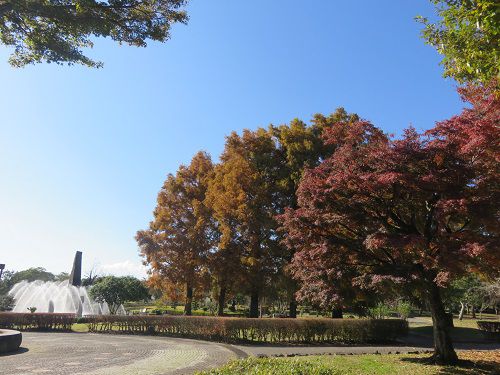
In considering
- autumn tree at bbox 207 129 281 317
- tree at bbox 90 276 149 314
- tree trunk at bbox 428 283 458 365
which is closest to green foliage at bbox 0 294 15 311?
tree at bbox 90 276 149 314

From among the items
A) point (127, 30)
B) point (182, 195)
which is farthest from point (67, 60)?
point (182, 195)

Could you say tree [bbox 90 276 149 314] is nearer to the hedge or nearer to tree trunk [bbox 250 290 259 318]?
the hedge

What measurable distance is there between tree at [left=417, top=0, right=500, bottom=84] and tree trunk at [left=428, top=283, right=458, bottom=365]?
313 inches

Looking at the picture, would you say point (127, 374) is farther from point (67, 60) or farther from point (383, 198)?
point (383, 198)

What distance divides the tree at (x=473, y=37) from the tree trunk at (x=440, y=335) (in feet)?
26.1

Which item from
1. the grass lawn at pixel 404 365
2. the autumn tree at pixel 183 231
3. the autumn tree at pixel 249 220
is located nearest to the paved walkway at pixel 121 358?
the grass lawn at pixel 404 365

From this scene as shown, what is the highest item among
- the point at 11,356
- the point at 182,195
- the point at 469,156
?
the point at 182,195

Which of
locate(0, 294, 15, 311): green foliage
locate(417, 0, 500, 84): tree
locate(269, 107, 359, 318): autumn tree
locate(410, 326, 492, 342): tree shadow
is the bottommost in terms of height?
locate(410, 326, 492, 342): tree shadow

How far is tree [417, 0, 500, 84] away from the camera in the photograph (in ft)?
17.2

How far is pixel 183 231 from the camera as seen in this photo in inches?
1134

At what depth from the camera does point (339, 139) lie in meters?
14.7

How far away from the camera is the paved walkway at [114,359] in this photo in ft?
36.9

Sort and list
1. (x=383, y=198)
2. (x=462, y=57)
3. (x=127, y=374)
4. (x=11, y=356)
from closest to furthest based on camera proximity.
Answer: (x=462, y=57), (x=127, y=374), (x=383, y=198), (x=11, y=356)

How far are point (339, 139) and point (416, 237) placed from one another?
16.8ft
